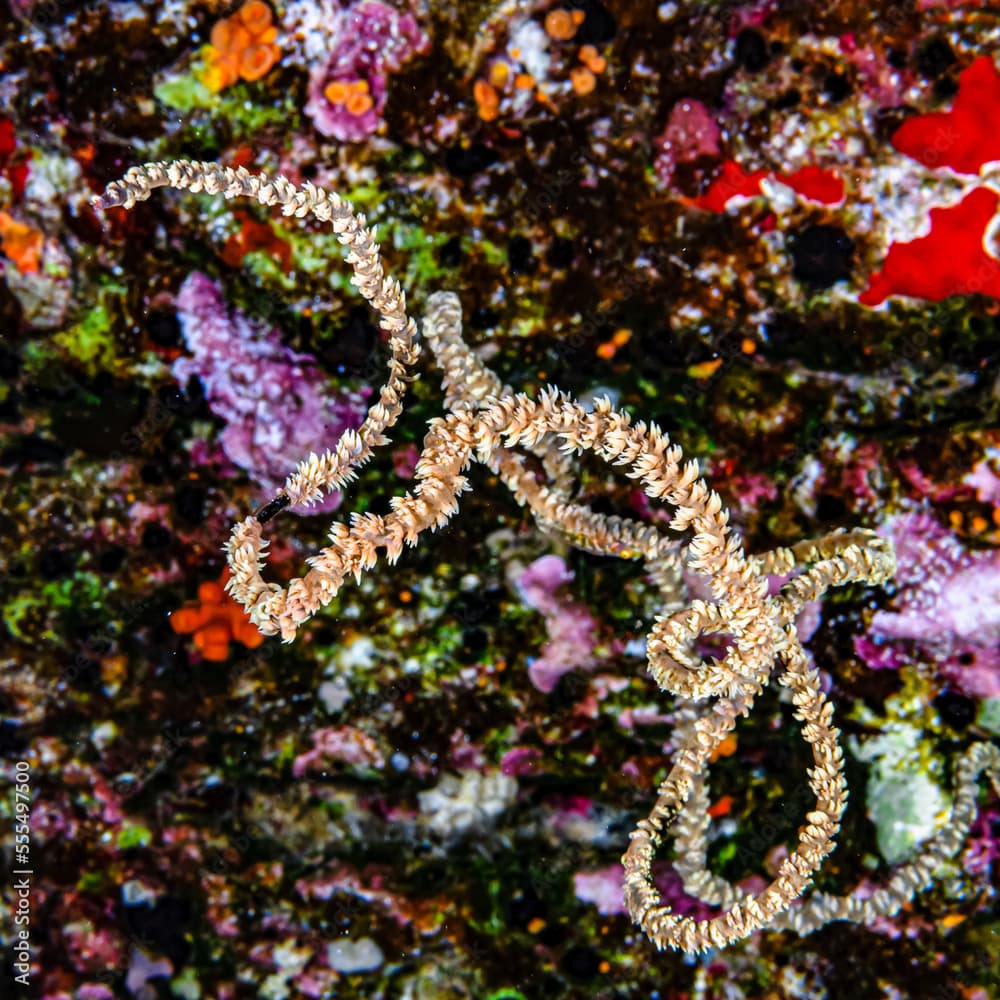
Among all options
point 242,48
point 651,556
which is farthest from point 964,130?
point 242,48

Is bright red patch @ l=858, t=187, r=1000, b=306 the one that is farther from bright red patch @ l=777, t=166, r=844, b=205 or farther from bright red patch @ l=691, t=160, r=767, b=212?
bright red patch @ l=691, t=160, r=767, b=212

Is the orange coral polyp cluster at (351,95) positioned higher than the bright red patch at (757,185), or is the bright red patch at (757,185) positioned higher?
the orange coral polyp cluster at (351,95)

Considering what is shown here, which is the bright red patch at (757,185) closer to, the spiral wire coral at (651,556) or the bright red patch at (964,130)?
the bright red patch at (964,130)

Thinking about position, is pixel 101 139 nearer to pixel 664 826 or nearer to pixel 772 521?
pixel 772 521

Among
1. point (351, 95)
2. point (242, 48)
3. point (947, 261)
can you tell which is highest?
point (242, 48)
